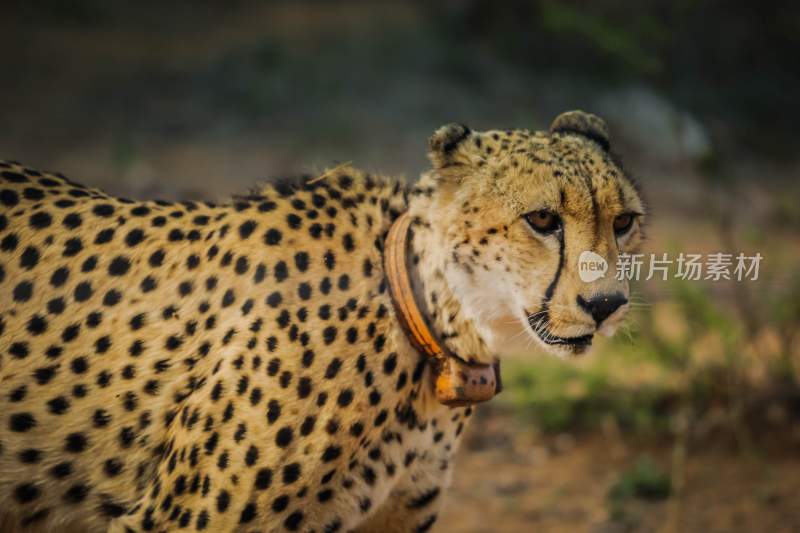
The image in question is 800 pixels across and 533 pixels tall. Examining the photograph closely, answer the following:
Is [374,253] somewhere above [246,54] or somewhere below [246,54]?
below

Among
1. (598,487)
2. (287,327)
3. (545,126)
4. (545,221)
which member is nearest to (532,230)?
(545,221)

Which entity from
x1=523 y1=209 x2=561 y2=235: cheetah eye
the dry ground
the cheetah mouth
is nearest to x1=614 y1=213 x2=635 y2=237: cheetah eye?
Answer: x1=523 y1=209 x2=561 y2=235: cheetah eye

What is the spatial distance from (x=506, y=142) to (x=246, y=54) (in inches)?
343

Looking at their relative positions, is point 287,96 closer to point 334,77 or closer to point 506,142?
point 334,77

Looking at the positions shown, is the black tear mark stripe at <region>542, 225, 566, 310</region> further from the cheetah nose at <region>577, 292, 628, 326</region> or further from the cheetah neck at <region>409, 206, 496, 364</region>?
the cheetah neck at <region>409, 206, 496, 364</region>

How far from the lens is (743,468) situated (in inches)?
145

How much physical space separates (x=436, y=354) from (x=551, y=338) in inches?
11.2

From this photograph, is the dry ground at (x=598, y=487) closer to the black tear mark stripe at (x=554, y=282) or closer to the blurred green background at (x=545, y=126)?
the blurred green background at (x=545, y=126)

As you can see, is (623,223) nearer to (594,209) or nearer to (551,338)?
(594,209)

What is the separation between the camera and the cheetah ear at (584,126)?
2084 millimetres

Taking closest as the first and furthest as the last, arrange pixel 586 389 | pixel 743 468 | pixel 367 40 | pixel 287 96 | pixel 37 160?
pixel 743 468, pixel 586 389, pixel 37 160, pixel 287 96, pixel 367 40

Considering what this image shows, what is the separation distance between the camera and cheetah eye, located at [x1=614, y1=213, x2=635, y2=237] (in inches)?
74.5

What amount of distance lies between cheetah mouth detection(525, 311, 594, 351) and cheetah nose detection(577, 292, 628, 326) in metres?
0.06

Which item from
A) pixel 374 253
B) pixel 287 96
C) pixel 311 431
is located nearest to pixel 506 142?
pixel 374 253
